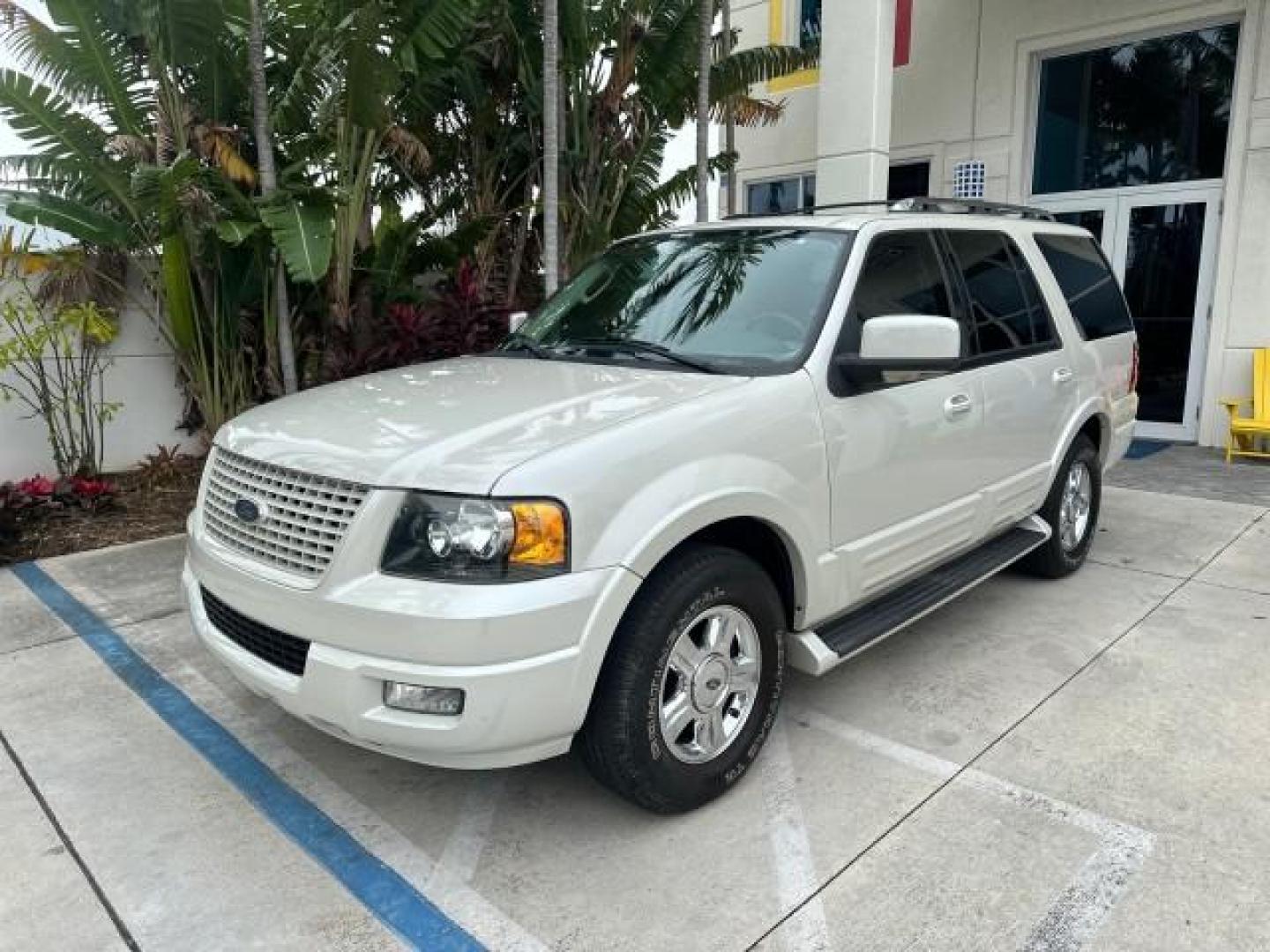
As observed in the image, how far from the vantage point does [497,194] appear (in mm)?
9625

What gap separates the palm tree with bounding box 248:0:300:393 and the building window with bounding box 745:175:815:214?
7040mm

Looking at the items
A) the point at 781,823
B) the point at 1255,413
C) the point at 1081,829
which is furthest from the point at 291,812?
the point at 1255,413

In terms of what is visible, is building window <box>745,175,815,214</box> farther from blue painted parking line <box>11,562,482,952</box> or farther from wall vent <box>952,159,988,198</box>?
blue painted parking line <box>11,562,482,952</box>

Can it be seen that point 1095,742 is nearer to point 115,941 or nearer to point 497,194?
point 115,941

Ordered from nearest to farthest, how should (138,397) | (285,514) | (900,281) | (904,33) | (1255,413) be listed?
(285,514) → (900,281) → (138,397) → (1255,413) → (904,33)

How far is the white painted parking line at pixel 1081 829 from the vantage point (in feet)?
8.20

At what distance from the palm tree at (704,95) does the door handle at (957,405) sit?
204 inches

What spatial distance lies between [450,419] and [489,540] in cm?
59

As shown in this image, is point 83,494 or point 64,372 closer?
point 83,494

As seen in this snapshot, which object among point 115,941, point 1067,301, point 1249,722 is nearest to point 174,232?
point 115,941

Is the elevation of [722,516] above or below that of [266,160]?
below

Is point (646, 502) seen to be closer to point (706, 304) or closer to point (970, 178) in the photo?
point (706, 304)

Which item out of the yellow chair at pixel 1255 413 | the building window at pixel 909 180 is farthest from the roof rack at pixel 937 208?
the building window at pixel 909 180

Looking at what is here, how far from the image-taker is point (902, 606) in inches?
149
